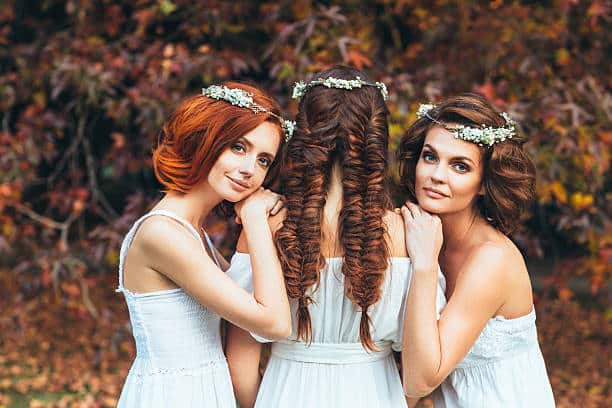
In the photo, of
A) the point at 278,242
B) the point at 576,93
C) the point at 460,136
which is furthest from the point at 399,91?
the point at 278,242

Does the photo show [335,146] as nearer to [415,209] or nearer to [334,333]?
[415,209]

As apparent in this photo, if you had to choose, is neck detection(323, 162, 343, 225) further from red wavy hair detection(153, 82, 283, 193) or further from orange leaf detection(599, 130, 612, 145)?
orange leaf detection(599, 130, 612, 145)

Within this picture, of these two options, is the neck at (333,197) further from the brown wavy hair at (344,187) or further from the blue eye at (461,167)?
the blue eye at (461,167)

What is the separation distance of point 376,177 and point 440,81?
2463mm

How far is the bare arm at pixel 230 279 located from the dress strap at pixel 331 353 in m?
0.17

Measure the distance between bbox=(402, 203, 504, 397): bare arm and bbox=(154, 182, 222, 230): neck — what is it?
2.22ft

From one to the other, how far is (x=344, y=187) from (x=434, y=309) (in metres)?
0.46

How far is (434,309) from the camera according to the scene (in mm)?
2217

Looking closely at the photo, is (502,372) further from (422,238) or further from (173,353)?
(173,353)

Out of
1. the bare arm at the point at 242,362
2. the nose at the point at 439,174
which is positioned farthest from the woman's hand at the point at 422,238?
the bare arm at the point at 242,362

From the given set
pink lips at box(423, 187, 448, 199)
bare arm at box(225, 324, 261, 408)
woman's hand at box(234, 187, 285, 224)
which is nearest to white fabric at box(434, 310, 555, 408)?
pink lips at box(423, 187, 448, 199)

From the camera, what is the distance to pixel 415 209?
2.36 m

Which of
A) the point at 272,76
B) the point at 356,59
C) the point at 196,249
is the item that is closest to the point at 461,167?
the point at 196,249

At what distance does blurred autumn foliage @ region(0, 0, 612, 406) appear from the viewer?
14.0ft
